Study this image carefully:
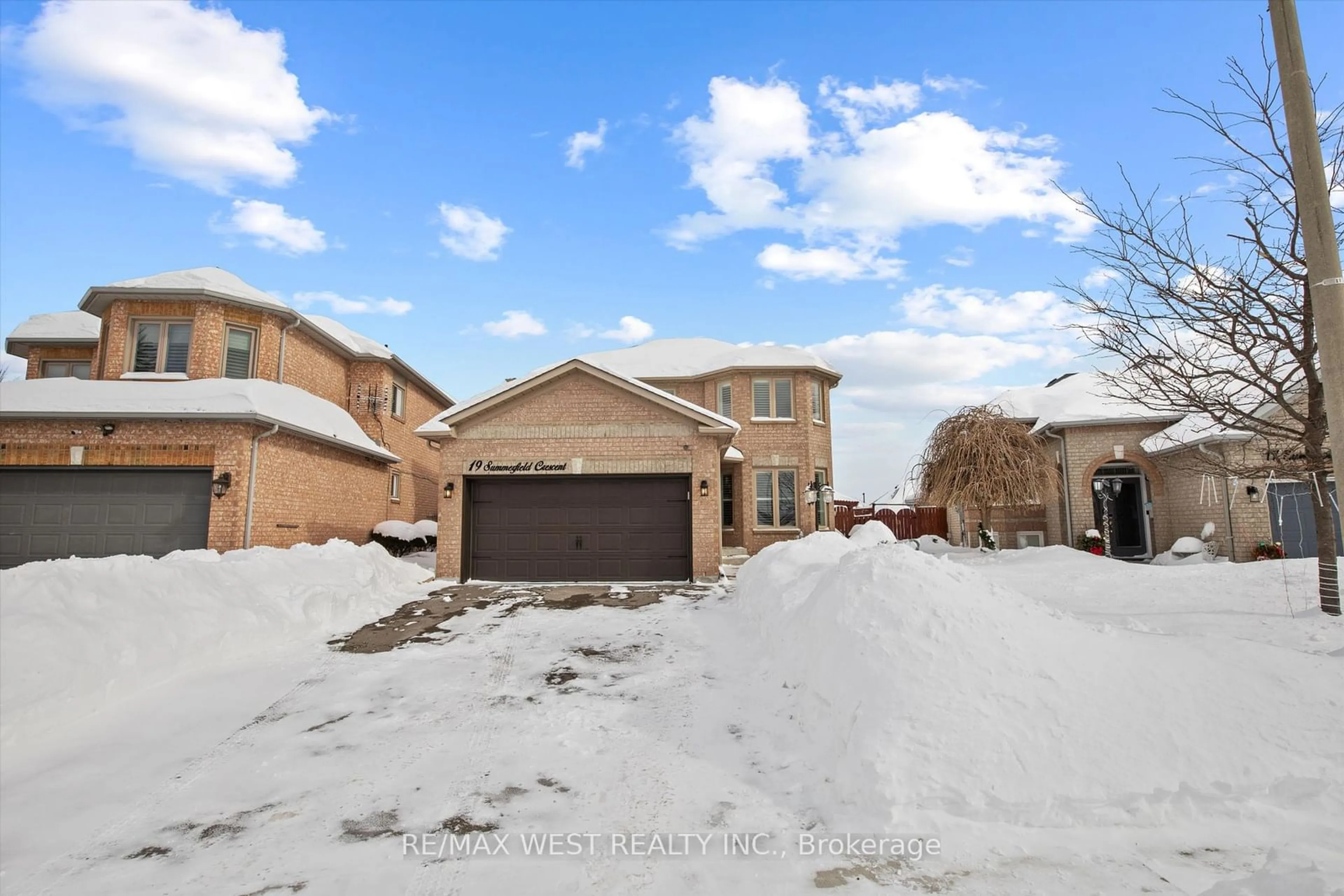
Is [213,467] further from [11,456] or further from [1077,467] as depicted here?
[1077,467]

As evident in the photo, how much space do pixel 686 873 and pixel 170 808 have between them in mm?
3509

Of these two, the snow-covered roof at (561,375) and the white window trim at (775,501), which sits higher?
the snow-covered roof at (561,375)

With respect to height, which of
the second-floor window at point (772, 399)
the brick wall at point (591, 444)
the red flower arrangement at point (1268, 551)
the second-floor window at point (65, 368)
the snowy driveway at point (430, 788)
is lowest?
the snowy driveway at point (430, 788)

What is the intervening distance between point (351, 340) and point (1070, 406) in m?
23.3

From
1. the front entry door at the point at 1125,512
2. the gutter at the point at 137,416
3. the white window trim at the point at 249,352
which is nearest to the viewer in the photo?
the gutter at the point at 137,416

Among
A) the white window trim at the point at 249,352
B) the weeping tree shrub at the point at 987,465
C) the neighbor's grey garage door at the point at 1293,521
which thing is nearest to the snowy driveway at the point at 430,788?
the white window trim at the point at 249,352

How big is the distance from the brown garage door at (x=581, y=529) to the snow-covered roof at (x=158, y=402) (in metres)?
4.88

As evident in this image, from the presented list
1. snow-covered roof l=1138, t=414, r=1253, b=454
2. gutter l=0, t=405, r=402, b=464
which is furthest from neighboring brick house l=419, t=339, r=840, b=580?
snow-covered roof l=1138, t=414, r=1253, b=454

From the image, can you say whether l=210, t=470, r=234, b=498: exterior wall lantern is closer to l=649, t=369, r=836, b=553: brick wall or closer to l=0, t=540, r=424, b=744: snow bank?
l=0, t=540, r=424, b=744: snow bank

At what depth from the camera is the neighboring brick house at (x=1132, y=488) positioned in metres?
15.6

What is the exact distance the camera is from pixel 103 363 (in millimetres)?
15547

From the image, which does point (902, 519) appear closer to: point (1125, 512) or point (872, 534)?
point (1125, 512)

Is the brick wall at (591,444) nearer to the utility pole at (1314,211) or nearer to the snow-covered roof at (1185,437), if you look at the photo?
the utility pole at (1314,211)

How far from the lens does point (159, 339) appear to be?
15.9 metres
